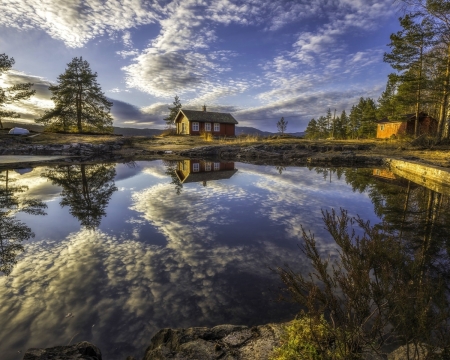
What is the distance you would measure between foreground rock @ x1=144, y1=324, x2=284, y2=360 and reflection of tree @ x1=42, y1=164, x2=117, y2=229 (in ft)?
15.6

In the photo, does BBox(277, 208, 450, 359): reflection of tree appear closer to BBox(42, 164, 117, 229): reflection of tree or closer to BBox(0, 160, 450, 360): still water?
BBox(0, 160, 450, 360): still water

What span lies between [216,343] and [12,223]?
6.76 metres

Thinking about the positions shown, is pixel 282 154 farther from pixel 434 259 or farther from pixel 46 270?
pixel 46 270

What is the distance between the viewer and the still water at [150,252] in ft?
10.0

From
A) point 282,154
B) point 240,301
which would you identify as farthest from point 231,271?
point 282,154

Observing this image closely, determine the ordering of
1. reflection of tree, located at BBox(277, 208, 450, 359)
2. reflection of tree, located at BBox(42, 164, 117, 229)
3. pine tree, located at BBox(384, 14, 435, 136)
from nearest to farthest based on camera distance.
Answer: reflection of tree, located at BBox(277, 208, 450, 359)
reflection of tree, located at BBox(42, 164, 117, 229)
pine tree, located at BBox(384, 14, 435, 136)

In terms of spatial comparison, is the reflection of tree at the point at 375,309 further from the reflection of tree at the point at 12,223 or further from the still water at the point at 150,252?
the reflection of tree at the point at 12,223

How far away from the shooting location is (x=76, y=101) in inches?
1576

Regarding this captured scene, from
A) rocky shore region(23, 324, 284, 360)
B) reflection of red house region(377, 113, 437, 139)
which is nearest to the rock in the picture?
rocky shore region(23, 324, 284, 360)

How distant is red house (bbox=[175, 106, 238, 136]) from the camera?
4591cm

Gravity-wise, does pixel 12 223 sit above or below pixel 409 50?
below

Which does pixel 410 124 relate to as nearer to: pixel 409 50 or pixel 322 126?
pixel 409 50

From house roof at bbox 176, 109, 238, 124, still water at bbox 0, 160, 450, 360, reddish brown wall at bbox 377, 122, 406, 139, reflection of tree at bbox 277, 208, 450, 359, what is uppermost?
house roof at bbox 176, 109, 238, 124

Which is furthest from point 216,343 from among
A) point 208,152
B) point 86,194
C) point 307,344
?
point 208,152
